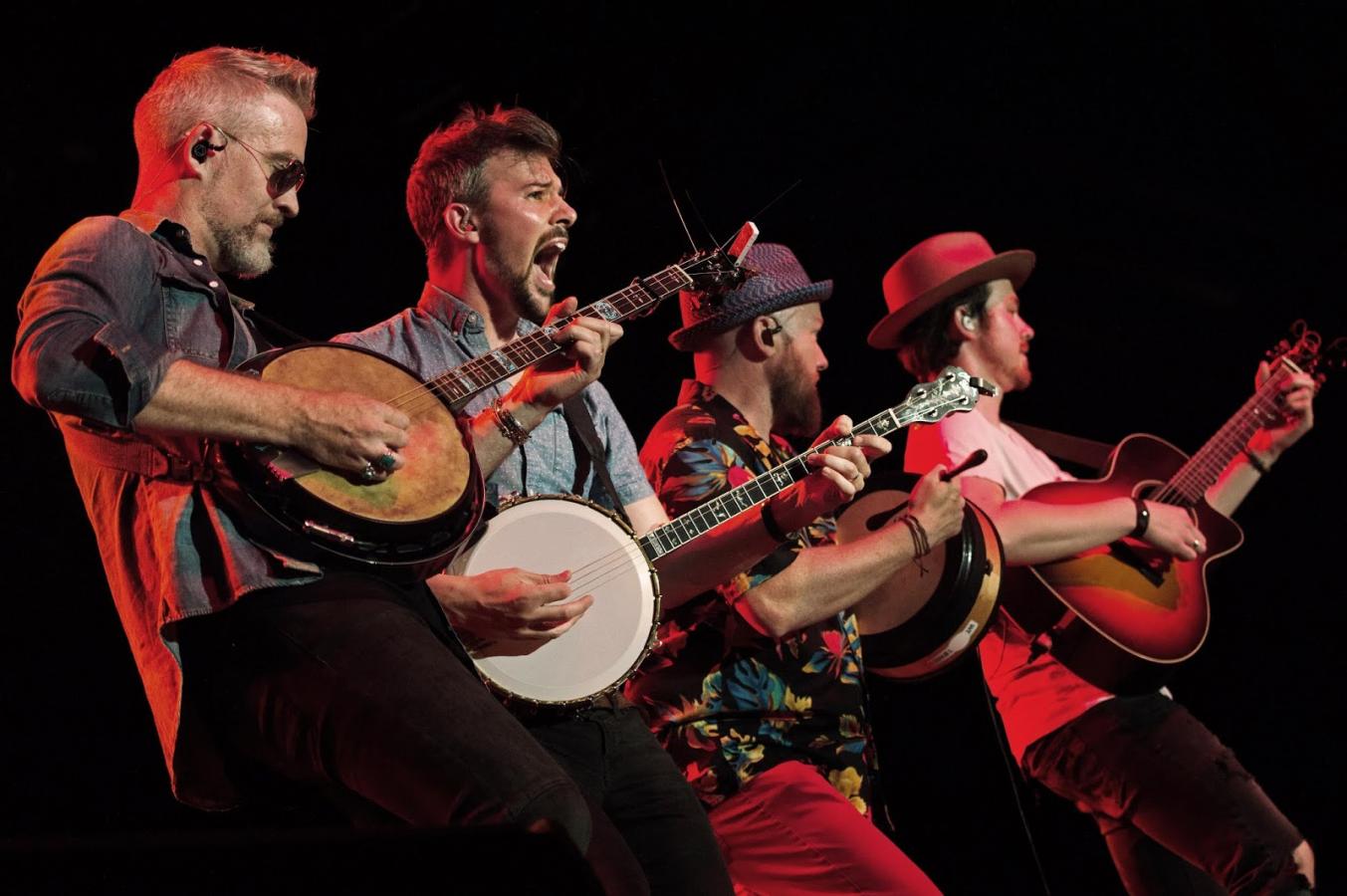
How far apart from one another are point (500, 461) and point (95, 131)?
7.53 feet

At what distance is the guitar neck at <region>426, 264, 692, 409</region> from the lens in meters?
2.81

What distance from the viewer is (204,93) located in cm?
283

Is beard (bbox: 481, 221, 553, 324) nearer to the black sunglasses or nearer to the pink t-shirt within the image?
the black sunglasses

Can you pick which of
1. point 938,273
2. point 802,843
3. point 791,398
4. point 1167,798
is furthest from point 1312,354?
point 802,843

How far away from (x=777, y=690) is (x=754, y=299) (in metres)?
1.41

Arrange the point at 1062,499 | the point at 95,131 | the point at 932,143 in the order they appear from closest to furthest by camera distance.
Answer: the point at 95,131, the point at 1062,499, the point at 932,143

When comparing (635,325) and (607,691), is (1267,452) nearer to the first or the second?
(635,325)

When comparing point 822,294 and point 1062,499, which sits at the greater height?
point 822,294

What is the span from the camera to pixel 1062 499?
4688 millimetres

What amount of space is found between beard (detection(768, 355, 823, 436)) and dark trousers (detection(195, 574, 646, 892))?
216 centimetres

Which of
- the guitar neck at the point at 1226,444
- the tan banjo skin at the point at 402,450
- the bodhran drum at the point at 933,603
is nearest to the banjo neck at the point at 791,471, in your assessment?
the bodhran drum at the point at 933,603

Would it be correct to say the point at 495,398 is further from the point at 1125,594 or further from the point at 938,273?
the point at 1125,594

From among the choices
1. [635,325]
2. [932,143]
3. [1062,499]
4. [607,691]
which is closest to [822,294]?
[1062,499]

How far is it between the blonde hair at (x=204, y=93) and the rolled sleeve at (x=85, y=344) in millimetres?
553
